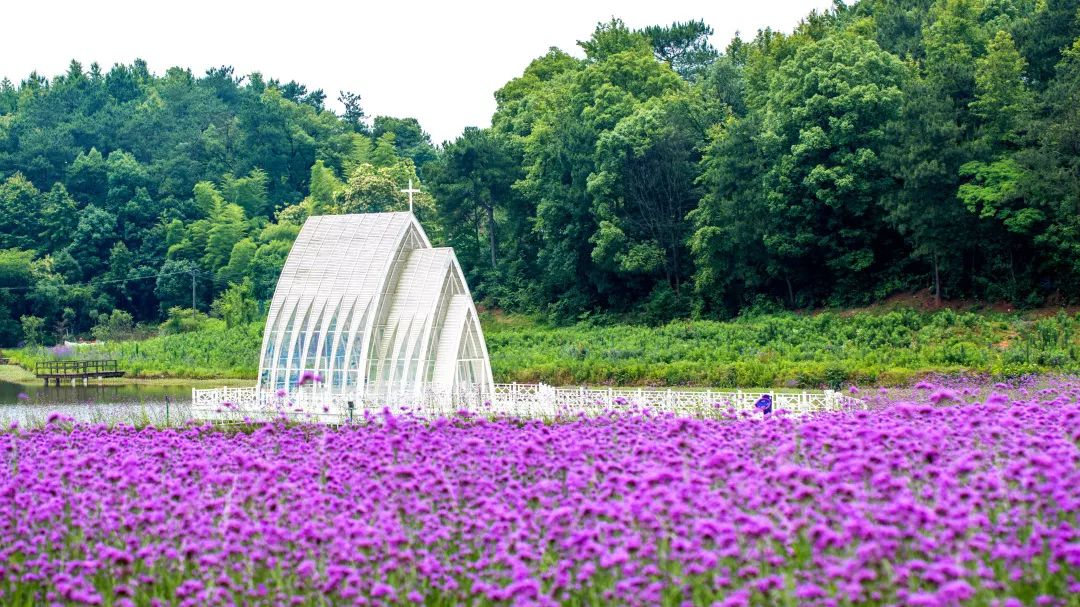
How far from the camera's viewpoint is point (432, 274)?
35.7 m

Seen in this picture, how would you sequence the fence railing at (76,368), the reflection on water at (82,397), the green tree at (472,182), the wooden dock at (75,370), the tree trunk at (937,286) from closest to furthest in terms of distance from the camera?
1. the reflection on water at (82,397)
2. the tree trunk at (937,286)
3. the wooden dock at (75,370)
4. the fence railing at (76,368)
5. the green tree at (472,182)

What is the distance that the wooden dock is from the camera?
67.3 meters

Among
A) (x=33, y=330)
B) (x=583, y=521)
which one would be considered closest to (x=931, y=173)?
(x=583, y=521)

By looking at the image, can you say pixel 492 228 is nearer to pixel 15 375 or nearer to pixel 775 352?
pixel 15 375

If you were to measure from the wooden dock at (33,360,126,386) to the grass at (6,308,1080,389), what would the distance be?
1.12m

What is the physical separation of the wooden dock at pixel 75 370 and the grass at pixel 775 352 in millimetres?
1120

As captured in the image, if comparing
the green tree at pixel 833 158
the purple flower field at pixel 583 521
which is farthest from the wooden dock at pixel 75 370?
the purple flower field at pixel 583 521

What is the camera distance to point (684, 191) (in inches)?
2753

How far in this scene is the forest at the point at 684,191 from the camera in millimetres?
53688

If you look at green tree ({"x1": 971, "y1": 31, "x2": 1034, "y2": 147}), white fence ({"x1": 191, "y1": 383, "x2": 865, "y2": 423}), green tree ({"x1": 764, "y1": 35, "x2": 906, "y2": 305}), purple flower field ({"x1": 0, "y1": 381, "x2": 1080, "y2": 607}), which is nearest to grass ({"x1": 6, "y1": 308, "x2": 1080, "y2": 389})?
green tree ({"x1": 764, "y1": 35, "x2": 906, "y2": 305})

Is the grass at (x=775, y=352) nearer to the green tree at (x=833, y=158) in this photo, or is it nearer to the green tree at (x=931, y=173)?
the green tree at (x=931, y=173)

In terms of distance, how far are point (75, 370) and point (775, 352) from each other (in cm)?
3801

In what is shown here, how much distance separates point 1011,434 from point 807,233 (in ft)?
157

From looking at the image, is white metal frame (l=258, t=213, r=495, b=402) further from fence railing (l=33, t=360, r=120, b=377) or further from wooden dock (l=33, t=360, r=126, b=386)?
fence railing (l=33, t=360, r=120, b=377)
